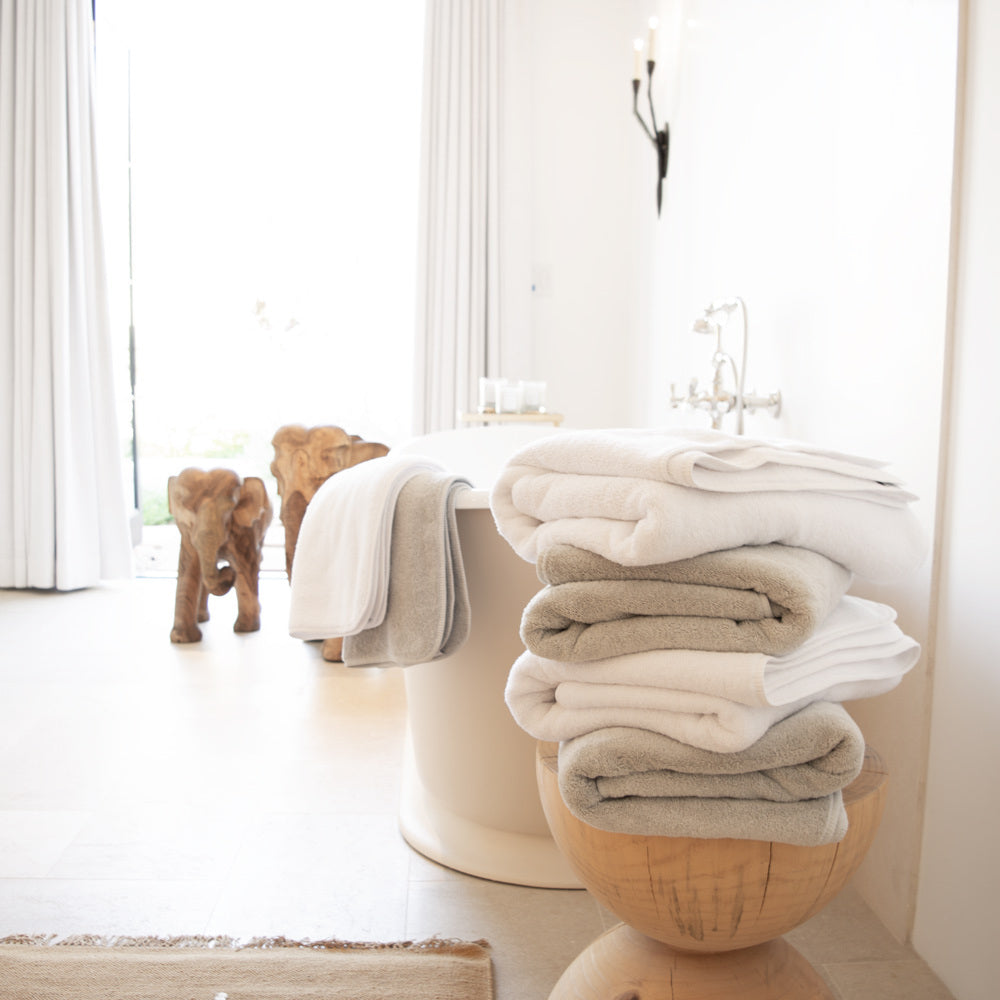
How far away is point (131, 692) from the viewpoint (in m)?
2.35

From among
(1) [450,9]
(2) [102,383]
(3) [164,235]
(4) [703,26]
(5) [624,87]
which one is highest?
(1) [450,9]

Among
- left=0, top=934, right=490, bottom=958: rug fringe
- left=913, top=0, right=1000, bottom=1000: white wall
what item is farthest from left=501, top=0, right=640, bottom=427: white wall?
left=0, top=934, right=490, bottom=958: rug fringe

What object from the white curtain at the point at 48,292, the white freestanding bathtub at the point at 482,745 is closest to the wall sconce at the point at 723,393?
the white freestanding bathtub at the point at 482,745

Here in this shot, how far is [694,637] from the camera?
0.77m

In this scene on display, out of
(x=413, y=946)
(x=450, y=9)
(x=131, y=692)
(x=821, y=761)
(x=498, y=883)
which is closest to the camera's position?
(x=821, y=761)

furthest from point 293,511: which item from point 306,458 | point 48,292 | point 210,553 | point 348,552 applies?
point 48,292

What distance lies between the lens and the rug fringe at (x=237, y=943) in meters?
1.21

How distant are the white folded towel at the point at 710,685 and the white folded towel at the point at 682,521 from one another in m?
0.08

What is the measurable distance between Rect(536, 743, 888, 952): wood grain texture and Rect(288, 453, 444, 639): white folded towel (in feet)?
1.93

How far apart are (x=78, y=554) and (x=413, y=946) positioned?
9.35ft

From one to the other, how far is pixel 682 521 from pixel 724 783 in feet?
0.77

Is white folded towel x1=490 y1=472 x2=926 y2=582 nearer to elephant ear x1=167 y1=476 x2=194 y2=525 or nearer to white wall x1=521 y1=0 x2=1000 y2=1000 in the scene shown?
white wall x1=521 y1=0 x2=1000 y2=1000

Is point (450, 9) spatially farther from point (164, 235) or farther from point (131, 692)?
point (131, 692)

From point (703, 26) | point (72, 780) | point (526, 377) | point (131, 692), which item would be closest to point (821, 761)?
point (72, 780)
